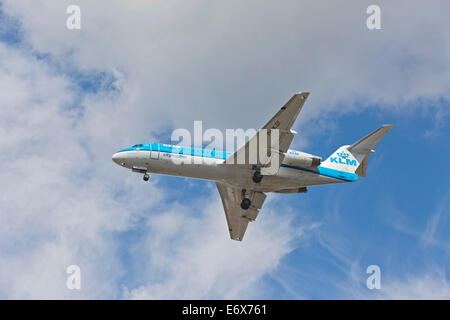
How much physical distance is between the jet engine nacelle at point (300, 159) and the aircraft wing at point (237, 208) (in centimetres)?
645

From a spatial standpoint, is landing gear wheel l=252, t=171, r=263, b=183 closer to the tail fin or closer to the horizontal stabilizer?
the tail fin

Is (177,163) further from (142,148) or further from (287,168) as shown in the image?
→ (287,168)

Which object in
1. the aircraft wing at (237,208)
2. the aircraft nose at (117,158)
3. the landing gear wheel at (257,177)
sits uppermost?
the aircraft nose at (117,158)

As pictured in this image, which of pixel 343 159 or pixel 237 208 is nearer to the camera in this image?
pixel 343 159

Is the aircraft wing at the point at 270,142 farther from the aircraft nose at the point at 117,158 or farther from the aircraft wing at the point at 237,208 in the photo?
Answer: the aircraft nose at the point at 117,158

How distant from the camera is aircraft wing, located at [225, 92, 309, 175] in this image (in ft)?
125

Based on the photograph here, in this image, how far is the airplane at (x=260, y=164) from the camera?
43.4 m

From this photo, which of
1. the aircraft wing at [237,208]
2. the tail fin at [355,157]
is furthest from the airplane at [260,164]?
the aircraft wing at [237,208]

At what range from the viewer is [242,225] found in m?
52.2

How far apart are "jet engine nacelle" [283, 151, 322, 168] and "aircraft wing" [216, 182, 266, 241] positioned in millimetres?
6446

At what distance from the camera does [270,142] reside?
41.2 m

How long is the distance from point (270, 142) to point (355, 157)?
10137mm

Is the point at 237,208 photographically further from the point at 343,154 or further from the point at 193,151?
the point at 343,154

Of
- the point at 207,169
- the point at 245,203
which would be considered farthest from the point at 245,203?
the point at 207,169
